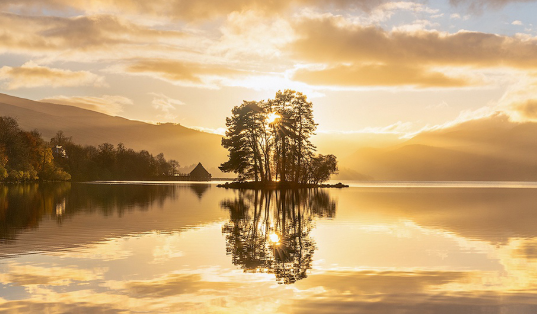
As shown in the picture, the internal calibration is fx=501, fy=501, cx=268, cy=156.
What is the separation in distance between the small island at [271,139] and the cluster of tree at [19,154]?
5262 cm

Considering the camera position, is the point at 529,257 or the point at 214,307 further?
the point at 529,257

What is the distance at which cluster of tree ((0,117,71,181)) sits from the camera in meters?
123

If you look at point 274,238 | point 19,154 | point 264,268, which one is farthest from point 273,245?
point 19,154

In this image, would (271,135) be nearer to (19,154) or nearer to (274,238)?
(19,154)

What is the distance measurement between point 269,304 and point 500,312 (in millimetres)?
5600

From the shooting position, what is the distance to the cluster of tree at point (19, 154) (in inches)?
4857

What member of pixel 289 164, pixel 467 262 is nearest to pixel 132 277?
pixel 467 262

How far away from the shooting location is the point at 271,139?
112438 mm

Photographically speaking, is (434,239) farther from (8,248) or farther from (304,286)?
(8,248)

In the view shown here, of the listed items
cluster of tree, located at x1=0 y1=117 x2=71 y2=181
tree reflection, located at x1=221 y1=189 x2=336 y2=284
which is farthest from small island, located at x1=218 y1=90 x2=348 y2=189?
tree reflection, located at x1=221 y1=189 x2=336 y2=284

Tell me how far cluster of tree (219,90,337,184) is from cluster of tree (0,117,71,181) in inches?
2066

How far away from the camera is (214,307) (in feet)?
40.9

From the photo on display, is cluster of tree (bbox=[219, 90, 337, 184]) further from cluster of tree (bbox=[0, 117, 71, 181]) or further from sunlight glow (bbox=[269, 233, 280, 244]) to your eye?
sunlight glow (bbox=[269, 233, 280, 244])

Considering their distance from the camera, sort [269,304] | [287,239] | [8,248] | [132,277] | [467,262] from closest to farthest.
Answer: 1. [269,304]
2. [132,277]
3. [467,262]
4. [8,248]
5. [287,239]
